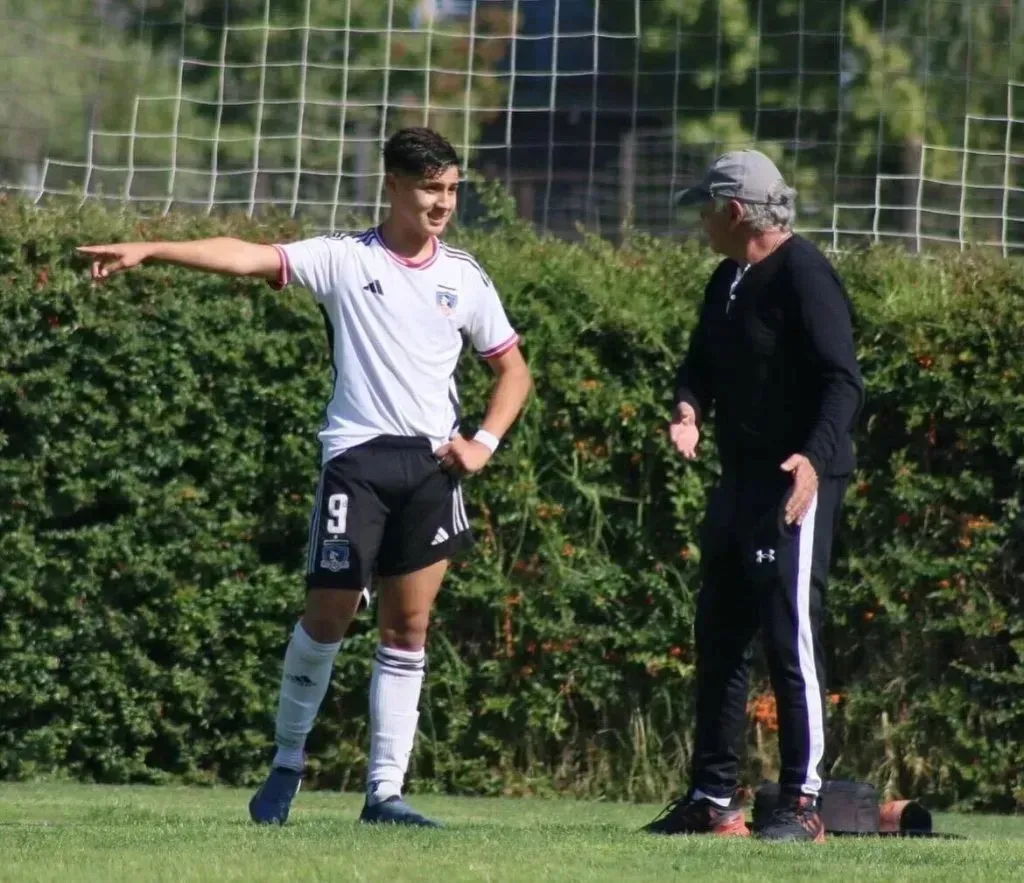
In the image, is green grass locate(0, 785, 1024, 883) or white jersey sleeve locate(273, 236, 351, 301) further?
white jersey sleeve locate(273, 236, 351, 301)

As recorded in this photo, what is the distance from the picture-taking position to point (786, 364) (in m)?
6.27

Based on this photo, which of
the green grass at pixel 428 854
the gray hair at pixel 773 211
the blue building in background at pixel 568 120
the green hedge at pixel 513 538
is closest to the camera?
the green grass at pixel 428 854

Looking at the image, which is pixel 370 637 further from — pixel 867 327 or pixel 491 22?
pixel 491 22

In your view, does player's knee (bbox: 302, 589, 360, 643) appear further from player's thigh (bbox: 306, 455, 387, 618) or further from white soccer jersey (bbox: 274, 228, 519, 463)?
white soccer jersey (bbox: 274, 228, 519, 463)

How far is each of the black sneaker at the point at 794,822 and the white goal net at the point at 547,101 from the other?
18.3 feet

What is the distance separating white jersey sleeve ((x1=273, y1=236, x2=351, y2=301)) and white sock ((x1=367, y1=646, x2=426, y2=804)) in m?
1.25

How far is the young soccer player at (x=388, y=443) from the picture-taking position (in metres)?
6.36

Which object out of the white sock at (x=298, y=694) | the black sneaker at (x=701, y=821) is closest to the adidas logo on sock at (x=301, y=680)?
the white sock at (x=298, y=694)

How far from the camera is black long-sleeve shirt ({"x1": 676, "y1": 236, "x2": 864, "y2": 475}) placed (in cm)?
609

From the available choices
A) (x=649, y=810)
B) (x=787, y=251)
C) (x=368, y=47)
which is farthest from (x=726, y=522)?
(x=368, y=47)

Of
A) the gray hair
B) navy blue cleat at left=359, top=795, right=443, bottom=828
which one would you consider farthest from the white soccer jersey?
navy blue cleat at left=359, top=795, right=443, bottom=828

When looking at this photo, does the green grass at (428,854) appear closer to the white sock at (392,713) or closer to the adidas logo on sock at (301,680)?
the white sock at (392,713)

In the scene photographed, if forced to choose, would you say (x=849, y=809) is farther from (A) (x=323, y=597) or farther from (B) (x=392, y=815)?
(A) (x=323, y=597)

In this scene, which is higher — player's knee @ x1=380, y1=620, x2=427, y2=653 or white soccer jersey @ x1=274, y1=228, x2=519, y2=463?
white soccer jersey @ x1=274, y1=228, x2=519, y2=463
